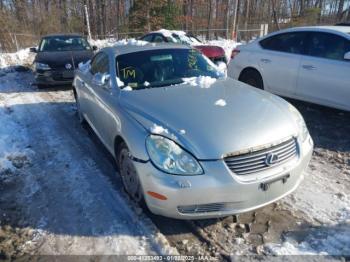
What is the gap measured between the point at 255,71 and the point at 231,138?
→ 4333 mm

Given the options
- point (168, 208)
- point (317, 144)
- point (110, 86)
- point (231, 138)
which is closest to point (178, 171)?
point (168, 208)

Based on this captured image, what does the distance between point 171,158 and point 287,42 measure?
4.47 meters

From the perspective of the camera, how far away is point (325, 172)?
431 centimetres

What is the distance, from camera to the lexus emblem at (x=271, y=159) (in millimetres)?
3002

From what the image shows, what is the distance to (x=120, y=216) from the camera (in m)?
3.51

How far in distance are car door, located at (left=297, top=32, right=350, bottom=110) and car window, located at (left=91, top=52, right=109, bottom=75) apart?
339 centimetres

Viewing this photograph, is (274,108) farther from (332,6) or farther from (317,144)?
(332,6)

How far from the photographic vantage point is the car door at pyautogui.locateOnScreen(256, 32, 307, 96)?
616 centimetres

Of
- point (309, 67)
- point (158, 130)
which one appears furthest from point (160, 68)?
point (309, 67)

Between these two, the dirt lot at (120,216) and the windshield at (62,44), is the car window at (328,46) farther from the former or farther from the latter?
the windshield at (62,44)

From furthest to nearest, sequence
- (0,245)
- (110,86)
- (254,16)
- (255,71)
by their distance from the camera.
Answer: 1. (254,16)
2. (255,71)
3. (110,86)
4. (0,245)

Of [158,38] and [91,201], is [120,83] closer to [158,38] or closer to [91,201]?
[91,201]

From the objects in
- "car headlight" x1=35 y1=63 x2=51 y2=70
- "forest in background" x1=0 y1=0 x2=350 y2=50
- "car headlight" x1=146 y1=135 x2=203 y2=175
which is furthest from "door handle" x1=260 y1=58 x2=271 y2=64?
"forest in background" x1=0 y1=0 x2=350 y2=50

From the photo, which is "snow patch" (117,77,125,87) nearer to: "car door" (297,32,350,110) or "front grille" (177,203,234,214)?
"front grille" (177,203,234,214)
